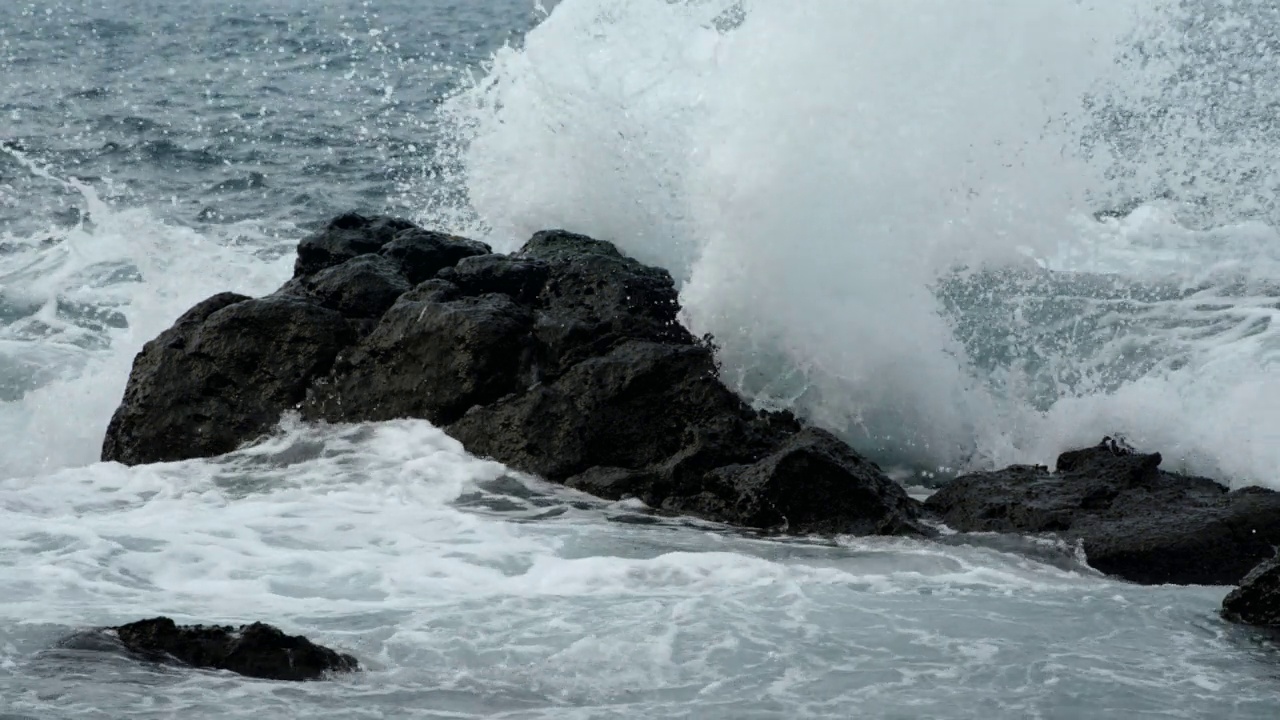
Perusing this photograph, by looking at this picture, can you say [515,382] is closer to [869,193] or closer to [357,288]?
[357,288]

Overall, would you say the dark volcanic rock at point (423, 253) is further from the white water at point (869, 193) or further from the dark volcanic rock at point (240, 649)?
the dark volcanic rock at point (240, 649)

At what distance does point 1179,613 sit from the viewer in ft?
17.1

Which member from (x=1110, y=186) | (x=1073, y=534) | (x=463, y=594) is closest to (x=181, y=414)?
(x=463, y=594)

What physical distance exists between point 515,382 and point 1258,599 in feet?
11.2

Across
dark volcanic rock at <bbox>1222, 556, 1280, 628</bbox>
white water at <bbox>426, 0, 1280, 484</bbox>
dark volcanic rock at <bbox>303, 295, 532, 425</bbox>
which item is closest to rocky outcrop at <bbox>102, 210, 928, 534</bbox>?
dark volcanic rock at <bbox>303, 295, 532, 425</bbox>

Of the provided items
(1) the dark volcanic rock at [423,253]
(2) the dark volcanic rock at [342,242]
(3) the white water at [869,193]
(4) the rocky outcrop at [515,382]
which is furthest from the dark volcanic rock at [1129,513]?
(2) the dark volcanic rock at [342,242]

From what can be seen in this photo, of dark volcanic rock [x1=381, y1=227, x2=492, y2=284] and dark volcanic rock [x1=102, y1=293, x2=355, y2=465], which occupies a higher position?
dark volcanic rock [x1=381, y1=227, x2=492, y2=284]

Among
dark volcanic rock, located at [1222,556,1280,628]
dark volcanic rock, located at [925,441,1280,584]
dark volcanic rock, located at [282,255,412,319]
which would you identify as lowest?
dark volcanic rock, located at [1222,556,1280,628]

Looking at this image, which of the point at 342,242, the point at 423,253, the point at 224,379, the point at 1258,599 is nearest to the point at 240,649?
the point at 224,379

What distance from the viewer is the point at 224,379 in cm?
729

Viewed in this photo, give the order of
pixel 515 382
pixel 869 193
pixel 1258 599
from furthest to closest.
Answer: pixel 869 193, pixel 515 382, pixel 1258 599

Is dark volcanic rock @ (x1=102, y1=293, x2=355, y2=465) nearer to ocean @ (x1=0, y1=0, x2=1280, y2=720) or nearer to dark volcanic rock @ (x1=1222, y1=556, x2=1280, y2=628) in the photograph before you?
ocean @ (x1=0, y1=0, x2=1280, y2=720)

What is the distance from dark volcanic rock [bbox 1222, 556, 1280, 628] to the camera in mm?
5043

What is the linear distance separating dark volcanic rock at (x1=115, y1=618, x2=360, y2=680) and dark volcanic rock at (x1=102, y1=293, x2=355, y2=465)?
270 centimetres
